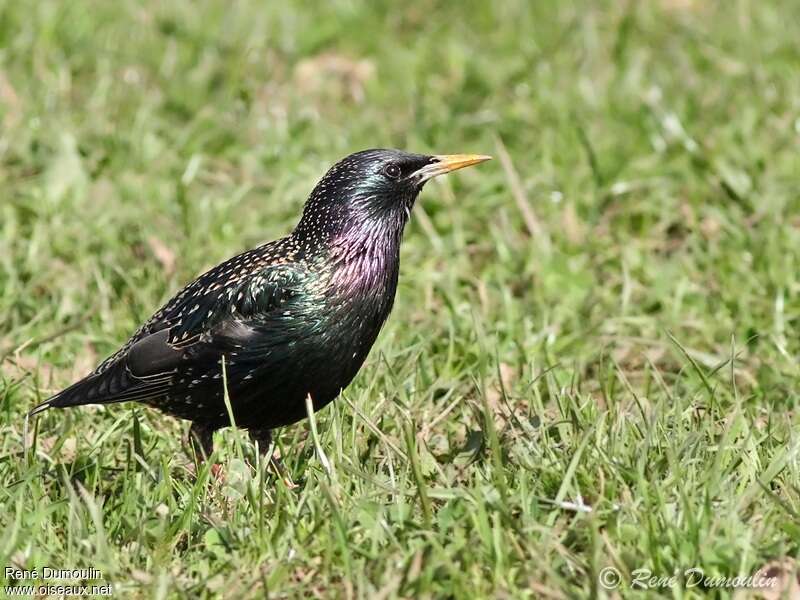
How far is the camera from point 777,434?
4199 millimetres

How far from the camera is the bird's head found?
4.45 metres

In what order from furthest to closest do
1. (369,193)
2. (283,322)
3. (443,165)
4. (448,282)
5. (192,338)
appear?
(448,282) → (443,165) → (369,193) → (192,338) → (283,322)

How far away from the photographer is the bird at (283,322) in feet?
13.8

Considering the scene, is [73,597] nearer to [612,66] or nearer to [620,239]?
[620,239]

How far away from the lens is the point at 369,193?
4500 millimetres

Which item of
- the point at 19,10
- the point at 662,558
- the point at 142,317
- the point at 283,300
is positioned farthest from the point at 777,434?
the point at 19,10

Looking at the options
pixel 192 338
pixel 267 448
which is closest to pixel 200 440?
pixel 267 448

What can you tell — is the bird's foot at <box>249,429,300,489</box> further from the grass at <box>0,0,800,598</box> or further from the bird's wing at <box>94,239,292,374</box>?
the bird's wing at <box>94,239,292,374</box>

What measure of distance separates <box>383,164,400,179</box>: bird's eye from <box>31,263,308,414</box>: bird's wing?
44cm

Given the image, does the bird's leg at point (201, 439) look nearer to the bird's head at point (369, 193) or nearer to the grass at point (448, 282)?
the grass at point (448, 282)

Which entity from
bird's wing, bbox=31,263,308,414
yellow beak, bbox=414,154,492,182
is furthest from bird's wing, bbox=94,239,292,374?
yellow beak, bbox=414,154,492,182

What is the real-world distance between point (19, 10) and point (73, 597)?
4.35 m

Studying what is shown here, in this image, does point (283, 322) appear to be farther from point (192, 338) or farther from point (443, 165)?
point (443, 165)

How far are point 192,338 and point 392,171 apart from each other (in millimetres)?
824
